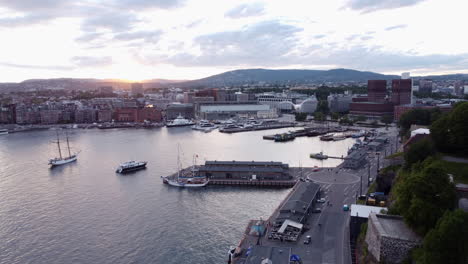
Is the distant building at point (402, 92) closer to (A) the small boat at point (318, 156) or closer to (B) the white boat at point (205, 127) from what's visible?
(B) the white boat at point (205, 127)

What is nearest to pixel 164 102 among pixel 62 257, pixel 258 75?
pixel 62 257

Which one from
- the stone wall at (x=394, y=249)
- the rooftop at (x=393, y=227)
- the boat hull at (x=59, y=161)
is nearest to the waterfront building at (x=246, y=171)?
the rooftop at (x=393, y=227)

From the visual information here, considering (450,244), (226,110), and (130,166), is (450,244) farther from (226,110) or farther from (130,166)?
(226,110)

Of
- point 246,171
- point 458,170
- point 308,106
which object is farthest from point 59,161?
point 308,106

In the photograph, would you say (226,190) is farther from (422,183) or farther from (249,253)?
(422,183)

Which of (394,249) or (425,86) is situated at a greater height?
(425,86)

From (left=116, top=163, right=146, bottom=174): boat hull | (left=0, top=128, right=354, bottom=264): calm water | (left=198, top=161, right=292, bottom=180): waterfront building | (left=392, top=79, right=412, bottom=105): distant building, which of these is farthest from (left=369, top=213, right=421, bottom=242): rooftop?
(left=392, top=79, right=412, bottom=105): distant building
